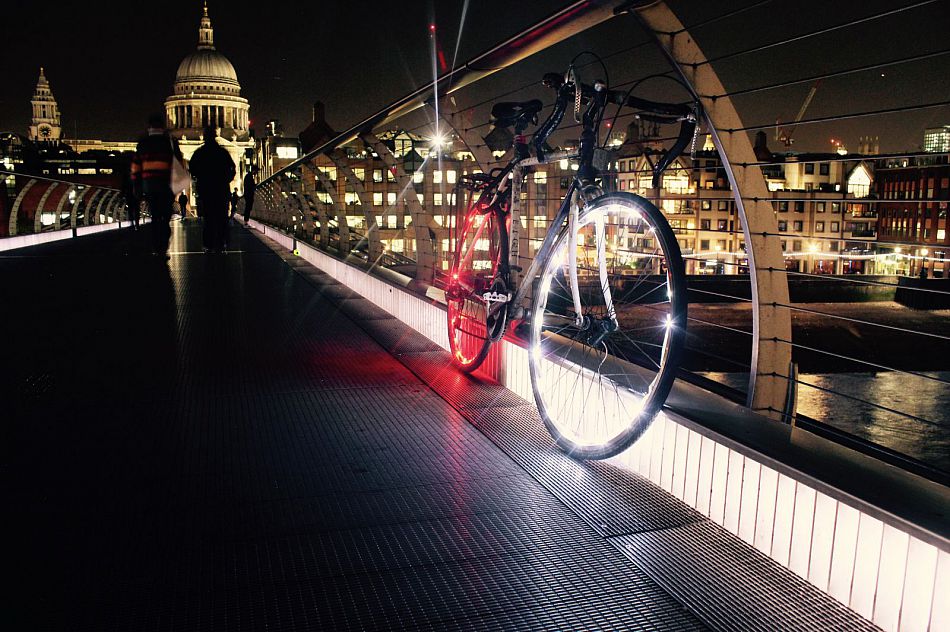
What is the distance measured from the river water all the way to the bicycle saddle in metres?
43.0

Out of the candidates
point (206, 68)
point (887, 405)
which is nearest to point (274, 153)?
point (206, 68)

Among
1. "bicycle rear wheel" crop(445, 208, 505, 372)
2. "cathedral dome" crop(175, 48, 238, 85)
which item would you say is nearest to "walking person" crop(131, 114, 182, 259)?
"bicycle rear wheel" crop(445, 208, 505, 372)

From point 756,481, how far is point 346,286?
22.5ft

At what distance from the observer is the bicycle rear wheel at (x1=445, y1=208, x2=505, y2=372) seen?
3.89 m

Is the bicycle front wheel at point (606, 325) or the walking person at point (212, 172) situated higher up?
the walking person at point (212, 172)

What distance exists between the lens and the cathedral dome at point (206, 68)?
5177 inches

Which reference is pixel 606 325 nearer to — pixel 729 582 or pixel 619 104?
pixel 619 104

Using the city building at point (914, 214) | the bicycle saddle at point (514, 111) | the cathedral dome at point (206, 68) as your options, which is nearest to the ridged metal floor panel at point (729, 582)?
the bicycle saddle at point (514, 111)

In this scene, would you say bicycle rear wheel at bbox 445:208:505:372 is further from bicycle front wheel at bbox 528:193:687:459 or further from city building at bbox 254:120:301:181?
city building at bbox 254:120:301:181

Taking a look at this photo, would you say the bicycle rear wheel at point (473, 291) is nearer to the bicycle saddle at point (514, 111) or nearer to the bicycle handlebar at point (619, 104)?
the bicycle saddle at point (514, 111)

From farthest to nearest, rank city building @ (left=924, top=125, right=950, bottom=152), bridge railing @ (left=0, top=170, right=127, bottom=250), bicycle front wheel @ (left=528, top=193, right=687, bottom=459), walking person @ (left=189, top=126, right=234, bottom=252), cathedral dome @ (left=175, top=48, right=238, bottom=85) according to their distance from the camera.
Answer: cathedral dome @ (left=175, top=48, right=238, bottom=85), bridge railing @ (left=0, top=170, right=127, bottom=250), walking person @ (left=189, top=126, right=234, bottom=252), city building @ (left=924, top=125, right=950, bottom=152), bicycle front wheel @ (left=528, top=193, right=687, bottom=459)

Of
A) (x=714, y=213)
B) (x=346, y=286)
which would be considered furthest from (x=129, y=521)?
(x=714, y=213)

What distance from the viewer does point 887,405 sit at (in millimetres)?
55031

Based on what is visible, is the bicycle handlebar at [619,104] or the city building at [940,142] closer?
the bicycle handlebar at [619,104]
